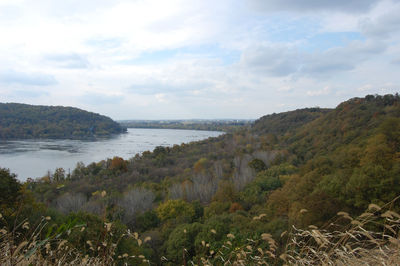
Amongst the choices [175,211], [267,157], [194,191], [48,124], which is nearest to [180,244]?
[175,211]

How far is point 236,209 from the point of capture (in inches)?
725

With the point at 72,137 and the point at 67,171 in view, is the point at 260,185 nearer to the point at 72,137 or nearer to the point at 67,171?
the point at 67,171

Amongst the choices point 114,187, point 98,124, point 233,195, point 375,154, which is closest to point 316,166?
point 375,154

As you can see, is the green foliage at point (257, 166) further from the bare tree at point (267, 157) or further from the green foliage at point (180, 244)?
the green foliage at point (180, 244)

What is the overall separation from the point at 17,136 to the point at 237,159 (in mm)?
58173

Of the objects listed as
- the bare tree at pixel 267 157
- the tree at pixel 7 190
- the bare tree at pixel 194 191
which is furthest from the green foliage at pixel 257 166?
the tree at pixel 7 190

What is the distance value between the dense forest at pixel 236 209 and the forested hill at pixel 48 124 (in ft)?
136

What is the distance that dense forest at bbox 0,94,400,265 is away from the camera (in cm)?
216

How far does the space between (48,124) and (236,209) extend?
74.6 metres

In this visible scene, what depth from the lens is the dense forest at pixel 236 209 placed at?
2162 millimetres

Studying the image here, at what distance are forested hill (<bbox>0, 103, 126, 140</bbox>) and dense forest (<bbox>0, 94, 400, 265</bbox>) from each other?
41538mm

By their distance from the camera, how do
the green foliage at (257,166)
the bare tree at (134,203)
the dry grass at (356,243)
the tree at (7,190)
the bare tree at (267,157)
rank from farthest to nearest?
1. the bare tree at (267,157)
2. the green foliage at (257,166)
3. the bare tree at (134,203)
4. the tree at (7,190)
5. the dry grass at (356,243)

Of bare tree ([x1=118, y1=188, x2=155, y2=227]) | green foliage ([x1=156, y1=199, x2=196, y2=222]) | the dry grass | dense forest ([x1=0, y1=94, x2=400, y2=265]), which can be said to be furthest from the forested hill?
the dry grass

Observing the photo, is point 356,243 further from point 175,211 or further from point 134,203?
point 134,203
